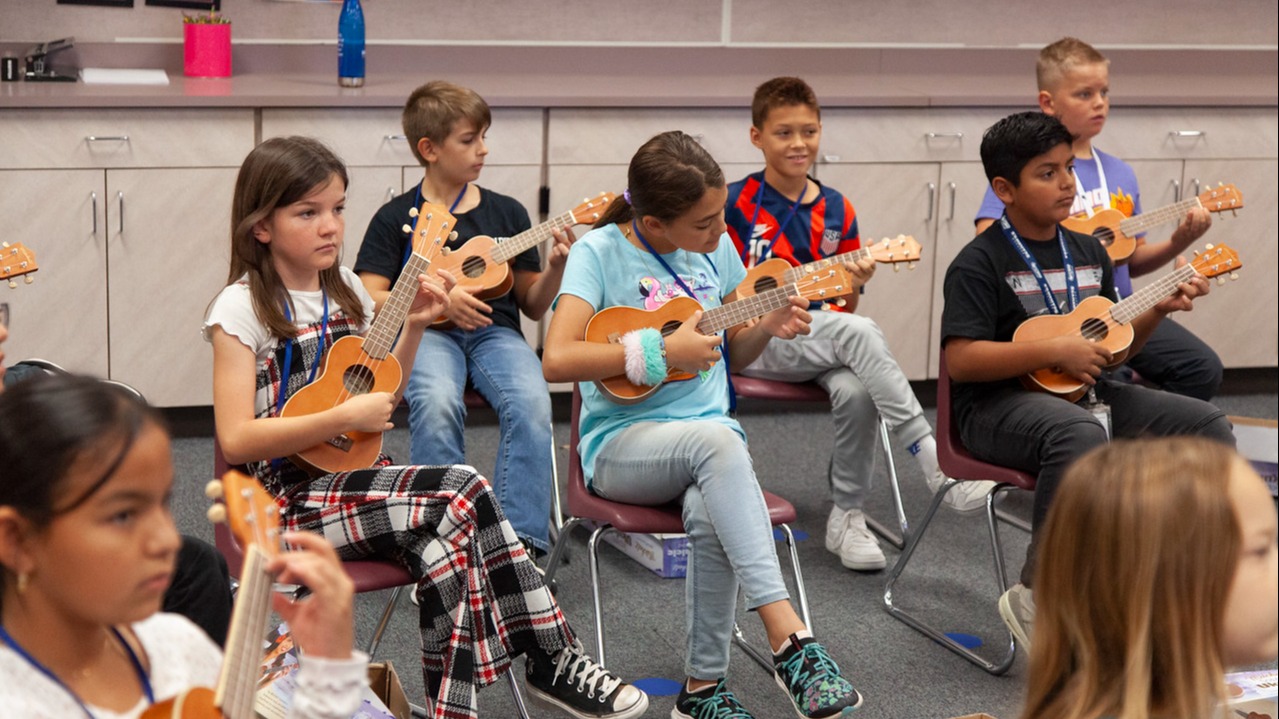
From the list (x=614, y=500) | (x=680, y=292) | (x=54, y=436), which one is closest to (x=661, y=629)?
(x=614, y=500)

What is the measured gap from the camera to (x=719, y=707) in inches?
94.8

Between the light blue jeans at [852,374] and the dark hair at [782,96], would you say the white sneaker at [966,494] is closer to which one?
the light blue jeans at [852,374]

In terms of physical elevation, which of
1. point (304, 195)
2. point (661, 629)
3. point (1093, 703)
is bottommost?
point (661, 629)

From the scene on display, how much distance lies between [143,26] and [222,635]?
2.78m

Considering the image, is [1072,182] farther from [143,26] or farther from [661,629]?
[143,26]

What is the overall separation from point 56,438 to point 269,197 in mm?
1120

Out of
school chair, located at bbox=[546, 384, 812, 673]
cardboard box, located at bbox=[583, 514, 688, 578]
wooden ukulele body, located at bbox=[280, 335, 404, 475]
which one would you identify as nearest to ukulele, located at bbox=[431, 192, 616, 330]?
school chair, located at bbox=[546, 384, 812, 673]

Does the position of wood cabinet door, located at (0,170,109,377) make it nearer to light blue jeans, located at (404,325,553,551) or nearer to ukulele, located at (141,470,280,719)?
light blue jeans, located at (404,325,553,551)

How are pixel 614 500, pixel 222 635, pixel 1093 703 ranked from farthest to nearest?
pixel 614 500
pixel 222 635
pixel 1093 703

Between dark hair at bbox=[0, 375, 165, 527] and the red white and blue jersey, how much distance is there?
2.15 m

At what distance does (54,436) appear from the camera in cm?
124

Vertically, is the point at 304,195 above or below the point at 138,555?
above

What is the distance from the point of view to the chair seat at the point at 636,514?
97.1 inches

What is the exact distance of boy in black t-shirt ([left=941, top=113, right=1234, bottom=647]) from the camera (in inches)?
106
